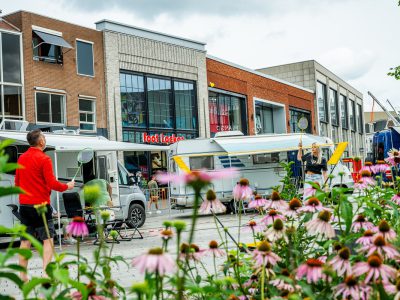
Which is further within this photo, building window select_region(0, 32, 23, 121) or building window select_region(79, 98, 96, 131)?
building window select_region(79, 98, 96, 131)

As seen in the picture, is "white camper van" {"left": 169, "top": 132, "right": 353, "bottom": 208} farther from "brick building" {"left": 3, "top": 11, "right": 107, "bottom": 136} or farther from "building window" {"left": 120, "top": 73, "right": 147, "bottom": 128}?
"building window" {"left": 120, "top": 73, "right": 147, "bottom": 128}

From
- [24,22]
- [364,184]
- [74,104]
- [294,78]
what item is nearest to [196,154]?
[74,104]

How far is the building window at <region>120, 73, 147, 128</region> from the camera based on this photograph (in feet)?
93.2

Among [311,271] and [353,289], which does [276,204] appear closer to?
[311,271]

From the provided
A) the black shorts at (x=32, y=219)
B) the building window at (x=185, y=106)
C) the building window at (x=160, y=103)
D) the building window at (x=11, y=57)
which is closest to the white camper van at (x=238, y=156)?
the building window at (x=11, y=57)

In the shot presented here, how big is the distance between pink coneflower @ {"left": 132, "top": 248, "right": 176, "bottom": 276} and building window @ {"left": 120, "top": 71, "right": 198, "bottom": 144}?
26708 mm

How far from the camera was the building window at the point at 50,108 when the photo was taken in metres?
24.0

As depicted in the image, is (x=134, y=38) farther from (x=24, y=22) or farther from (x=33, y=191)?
(x=33, y=191)

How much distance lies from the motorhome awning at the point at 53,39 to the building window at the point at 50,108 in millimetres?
2284

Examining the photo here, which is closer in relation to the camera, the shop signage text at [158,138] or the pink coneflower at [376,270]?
the pink coneflower at [376,270]

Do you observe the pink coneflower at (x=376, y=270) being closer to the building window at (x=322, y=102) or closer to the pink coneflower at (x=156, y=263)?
the pink coneflower at (x=156, y=263)

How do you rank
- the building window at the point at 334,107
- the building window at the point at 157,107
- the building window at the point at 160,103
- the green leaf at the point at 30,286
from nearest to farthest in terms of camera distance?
the green leaf at the point at 30,286
the building window at the point at 157,107
the building window at the point at 160,103
the building window at the point at 334,107

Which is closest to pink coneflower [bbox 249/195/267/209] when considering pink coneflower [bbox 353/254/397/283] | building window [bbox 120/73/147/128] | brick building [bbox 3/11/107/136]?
pink coneflower [bbox 353/254/397/283]

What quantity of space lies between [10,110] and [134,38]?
9117 millimetres
